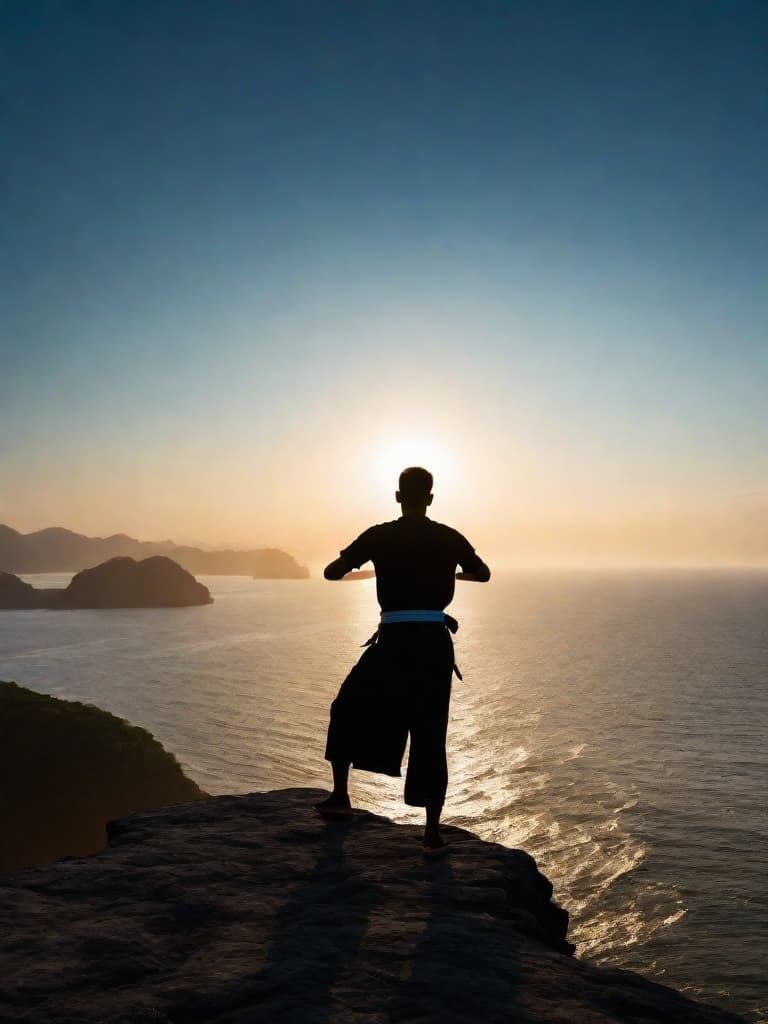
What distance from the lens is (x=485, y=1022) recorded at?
10.9 feet

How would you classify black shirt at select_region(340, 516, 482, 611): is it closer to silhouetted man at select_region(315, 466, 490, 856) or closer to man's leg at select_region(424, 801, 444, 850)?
silhouetted man at select_region(315, 466, 490, 856)

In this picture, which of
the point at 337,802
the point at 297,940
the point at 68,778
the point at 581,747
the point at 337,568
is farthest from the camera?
the point at 581,747

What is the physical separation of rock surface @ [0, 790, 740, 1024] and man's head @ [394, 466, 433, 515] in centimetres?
302

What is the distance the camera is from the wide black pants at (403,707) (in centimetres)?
587

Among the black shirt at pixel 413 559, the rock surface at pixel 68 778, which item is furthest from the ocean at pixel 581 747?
the black shirt at pixel 413 559

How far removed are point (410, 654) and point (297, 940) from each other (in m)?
2.38

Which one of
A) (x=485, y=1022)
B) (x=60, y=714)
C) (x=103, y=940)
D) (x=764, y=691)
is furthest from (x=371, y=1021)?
(x=764, y=691)

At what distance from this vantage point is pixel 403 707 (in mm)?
5977

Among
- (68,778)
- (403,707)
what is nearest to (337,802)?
Answer: (403,707)

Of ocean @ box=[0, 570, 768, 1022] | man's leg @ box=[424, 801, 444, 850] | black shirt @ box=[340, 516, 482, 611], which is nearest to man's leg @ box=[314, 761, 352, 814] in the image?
man's leg @ box=[424, 801, 444, 850]

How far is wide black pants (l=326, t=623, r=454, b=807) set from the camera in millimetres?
5867

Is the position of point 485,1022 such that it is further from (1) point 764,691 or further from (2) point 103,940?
(1) point 764,691

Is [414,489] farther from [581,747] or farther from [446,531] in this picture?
[581,747]

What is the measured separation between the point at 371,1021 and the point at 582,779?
3695cm
